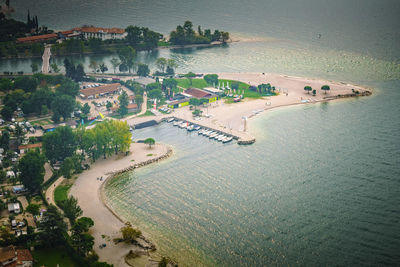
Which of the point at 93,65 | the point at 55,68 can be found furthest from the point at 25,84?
the point at 93,65

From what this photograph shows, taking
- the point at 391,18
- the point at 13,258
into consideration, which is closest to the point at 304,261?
the point at 13,258

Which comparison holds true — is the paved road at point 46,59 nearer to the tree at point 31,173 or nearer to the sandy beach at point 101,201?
the sandy beach at point 101,201

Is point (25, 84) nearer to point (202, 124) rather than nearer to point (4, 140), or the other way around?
point (4, 140)

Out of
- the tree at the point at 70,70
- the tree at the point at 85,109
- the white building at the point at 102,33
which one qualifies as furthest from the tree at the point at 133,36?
the tree at the point at 85,109

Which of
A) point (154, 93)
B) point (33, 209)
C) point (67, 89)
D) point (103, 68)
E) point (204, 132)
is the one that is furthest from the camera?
point (103, 68)

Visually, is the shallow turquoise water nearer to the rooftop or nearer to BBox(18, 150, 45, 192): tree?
BBox(18, 150, 45, 192): tree

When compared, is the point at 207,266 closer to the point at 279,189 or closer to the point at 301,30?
the point at 279,189
